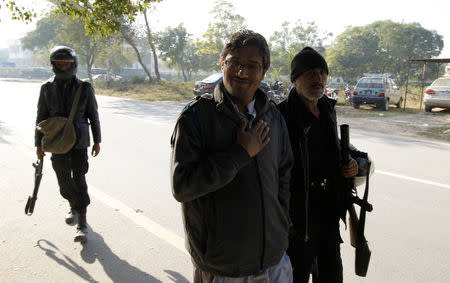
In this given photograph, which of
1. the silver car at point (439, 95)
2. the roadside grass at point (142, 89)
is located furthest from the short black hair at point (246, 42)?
the roadside grass at point (142, 89)

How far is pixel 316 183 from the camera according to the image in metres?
2.12

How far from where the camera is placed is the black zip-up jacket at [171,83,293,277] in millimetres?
1431

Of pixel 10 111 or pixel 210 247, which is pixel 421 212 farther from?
pixel 10 111

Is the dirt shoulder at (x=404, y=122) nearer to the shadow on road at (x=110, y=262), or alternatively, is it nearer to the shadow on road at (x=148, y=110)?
the shadow on road at (x=148, y=110)

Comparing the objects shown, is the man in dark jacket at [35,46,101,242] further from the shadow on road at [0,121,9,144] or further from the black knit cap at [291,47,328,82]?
the shadow on road at [0,121,9,144]

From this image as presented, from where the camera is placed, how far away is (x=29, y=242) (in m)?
3.38

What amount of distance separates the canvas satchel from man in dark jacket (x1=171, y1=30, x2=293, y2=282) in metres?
2.12

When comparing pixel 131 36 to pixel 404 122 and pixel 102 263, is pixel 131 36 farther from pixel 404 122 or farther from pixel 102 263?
pixel 102 263

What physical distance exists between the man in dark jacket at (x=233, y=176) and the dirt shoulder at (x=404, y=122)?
903 centimetres

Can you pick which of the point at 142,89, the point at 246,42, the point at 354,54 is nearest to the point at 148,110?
the point at 246,42

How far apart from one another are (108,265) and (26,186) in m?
2.68

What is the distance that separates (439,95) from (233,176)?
1550cm

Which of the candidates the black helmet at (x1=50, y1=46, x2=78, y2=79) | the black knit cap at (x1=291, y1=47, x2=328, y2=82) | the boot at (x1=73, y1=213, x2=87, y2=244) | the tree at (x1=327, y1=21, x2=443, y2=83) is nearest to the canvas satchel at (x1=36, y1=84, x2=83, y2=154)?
the black helmet at (x1=50, y1=46, x2=78, y2=79)

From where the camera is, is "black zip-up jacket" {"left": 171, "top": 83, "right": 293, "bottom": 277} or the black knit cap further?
the black knit cap
